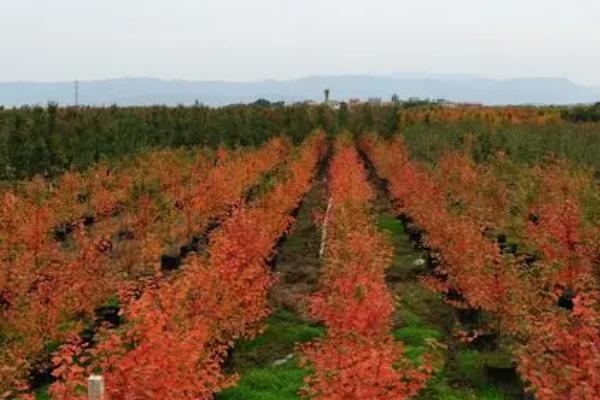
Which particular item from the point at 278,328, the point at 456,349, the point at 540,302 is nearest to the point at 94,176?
the point at 278,328

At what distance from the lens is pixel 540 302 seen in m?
14.3

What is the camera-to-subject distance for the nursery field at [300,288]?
368 inches

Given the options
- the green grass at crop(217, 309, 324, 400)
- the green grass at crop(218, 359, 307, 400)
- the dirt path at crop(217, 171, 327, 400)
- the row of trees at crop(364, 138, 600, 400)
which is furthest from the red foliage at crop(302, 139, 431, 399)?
the row of trees at crop(364, 138, 600, 400)

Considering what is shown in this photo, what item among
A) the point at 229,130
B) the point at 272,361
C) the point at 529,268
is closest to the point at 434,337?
the point at 529,268

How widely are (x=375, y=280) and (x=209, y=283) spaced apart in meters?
3.17

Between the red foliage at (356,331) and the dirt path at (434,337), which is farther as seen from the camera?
the dirt path at (434,337)

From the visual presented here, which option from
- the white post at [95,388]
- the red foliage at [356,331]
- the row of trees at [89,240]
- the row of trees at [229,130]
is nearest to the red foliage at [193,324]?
the white post at [95,388]

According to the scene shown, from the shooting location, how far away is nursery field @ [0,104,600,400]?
9.35 m

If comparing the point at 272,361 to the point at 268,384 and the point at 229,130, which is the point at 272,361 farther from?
the point at 229,130

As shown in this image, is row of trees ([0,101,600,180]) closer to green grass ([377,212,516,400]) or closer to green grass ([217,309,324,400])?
green grass ([377,212,516,400])

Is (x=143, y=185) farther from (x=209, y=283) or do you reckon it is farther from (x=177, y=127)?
(x=177, y=127)

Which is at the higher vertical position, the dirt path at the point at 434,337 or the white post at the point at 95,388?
the white post at the point at 95,388

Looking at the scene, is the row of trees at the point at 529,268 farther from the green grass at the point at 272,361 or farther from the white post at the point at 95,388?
the white post at the point at 95,388

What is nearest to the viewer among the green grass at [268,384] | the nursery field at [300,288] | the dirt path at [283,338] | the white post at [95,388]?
the white post at [95,388]
